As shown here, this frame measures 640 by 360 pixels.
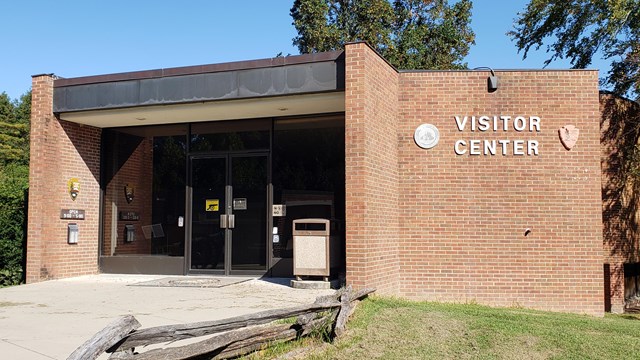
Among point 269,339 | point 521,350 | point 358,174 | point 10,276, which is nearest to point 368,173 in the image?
point 358,174

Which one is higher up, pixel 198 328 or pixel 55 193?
pixel 55 193

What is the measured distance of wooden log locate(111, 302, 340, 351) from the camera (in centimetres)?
511

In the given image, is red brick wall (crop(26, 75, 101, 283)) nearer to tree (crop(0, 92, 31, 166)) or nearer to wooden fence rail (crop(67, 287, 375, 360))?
wooden fence rail (crop(67, 287, 375, 360))

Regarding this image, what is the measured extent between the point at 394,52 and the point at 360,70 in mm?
14353

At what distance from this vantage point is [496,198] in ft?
38.4

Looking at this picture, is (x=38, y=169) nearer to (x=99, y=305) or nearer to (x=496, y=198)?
(x=99, y=305)

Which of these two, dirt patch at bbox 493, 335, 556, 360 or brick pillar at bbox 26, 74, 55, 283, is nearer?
dirt patch at bbox 493, 335, 556, 360

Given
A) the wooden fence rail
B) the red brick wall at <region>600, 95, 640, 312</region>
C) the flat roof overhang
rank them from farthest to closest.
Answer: the red brick wall at <region>600, 95, 640, 312</region>, the flat roof overhang, the wooden fence rail

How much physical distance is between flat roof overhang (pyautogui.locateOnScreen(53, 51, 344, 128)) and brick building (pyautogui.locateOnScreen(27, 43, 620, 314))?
4cm

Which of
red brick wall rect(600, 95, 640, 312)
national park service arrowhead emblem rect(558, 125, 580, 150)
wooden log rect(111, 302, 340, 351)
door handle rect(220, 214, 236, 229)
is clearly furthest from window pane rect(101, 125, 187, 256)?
red brick wall rect(600, 95, 640, 312)

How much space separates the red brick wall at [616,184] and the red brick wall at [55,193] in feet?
40.0

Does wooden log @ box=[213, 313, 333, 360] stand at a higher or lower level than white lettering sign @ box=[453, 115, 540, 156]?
lower

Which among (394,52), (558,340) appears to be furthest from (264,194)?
(394,52)

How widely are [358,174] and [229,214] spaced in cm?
397
